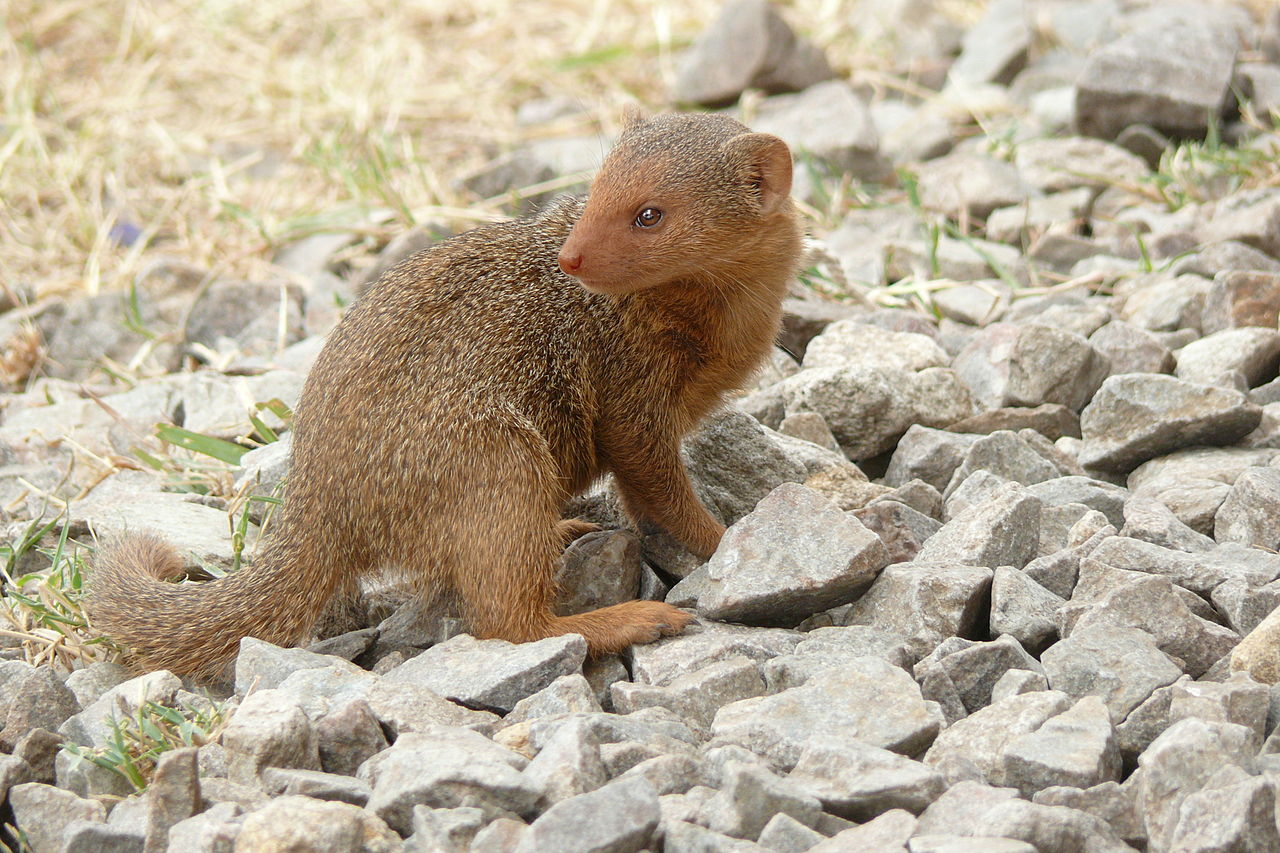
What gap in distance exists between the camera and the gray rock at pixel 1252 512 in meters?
A: 2.84

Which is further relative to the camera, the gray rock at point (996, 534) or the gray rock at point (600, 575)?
the gray rock at point (600, 575)

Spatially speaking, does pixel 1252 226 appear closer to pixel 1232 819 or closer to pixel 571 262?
pixel 571 262

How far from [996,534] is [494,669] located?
1119 millimetres

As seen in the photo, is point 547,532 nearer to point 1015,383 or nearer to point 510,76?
point 1015,383

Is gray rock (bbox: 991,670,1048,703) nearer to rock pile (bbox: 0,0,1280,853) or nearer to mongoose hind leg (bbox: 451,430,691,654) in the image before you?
rock pile (bbox: 0,0,1280,853)

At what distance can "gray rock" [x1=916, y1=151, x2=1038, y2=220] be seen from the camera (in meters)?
5.36

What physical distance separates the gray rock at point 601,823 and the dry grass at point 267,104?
12.4 ft

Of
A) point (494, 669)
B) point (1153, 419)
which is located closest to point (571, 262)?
point (494, 669)

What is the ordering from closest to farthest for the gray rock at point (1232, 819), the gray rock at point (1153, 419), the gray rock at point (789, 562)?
1. the gray rock at point (1232, 819)
2. the gray rock at point (789, 562)
3. the gray rock at point (1153, 419)

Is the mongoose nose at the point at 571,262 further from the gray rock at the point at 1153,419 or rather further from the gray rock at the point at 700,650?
the gray rock at the point at 1153,419

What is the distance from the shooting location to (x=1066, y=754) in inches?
82.5

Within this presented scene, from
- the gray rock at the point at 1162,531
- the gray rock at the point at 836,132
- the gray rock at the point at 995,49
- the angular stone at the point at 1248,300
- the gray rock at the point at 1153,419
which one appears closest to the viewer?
the gray rock at the point at 1162,531

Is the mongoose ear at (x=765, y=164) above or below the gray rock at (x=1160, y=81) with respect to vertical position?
above

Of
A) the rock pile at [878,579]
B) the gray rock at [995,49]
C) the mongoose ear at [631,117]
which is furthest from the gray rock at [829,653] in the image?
the gray rock at [995,49]
